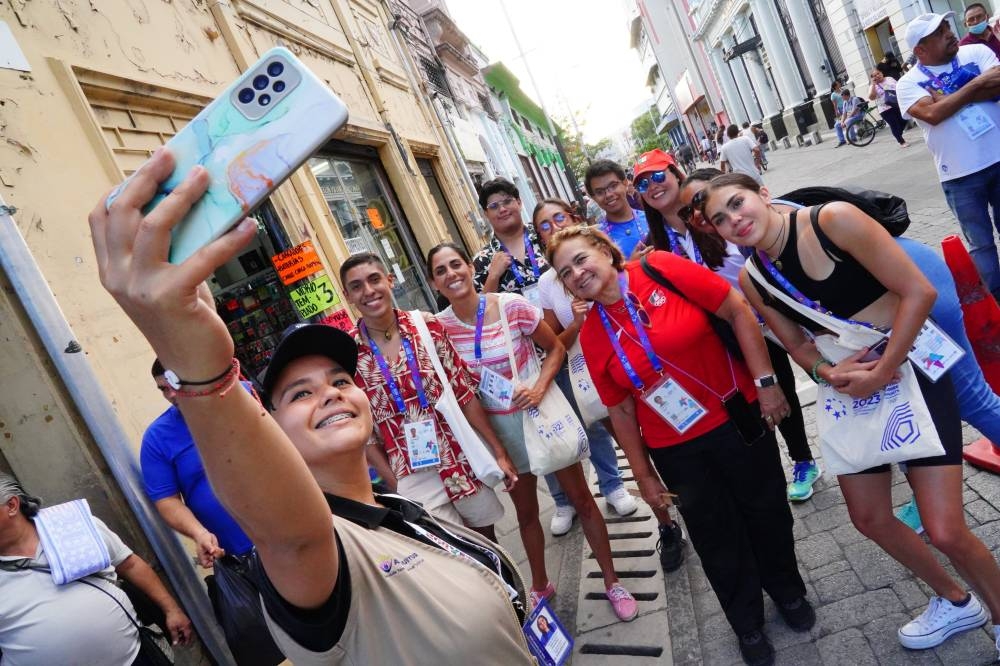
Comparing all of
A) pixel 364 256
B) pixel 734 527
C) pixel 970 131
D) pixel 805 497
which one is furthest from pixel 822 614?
pixel 970 131

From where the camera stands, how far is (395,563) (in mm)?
1271

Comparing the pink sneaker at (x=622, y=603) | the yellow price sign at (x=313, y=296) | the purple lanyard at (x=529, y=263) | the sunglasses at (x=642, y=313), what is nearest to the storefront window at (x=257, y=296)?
the yellow price sign at (x=313, y=296)

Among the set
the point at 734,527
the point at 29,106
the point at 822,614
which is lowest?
the point at 822,614

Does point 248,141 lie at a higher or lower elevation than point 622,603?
higher

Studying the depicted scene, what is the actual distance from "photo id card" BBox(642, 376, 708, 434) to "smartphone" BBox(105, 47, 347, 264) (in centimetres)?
192

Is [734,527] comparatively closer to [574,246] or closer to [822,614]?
[822,614]

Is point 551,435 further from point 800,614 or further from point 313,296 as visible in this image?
point 313,296

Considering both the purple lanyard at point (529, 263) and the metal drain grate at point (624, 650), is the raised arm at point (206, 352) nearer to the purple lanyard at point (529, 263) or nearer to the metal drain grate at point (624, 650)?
the metal drain grate at point (624, 650)

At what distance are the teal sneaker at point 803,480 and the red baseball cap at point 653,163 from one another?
6.34 ft

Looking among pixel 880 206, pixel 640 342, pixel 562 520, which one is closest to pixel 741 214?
pixel 880 206

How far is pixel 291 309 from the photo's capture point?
5.59 m

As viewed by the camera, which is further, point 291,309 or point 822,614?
point 291,309

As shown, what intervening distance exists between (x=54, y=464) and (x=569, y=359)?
271 centimetres

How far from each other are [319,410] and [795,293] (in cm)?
178
